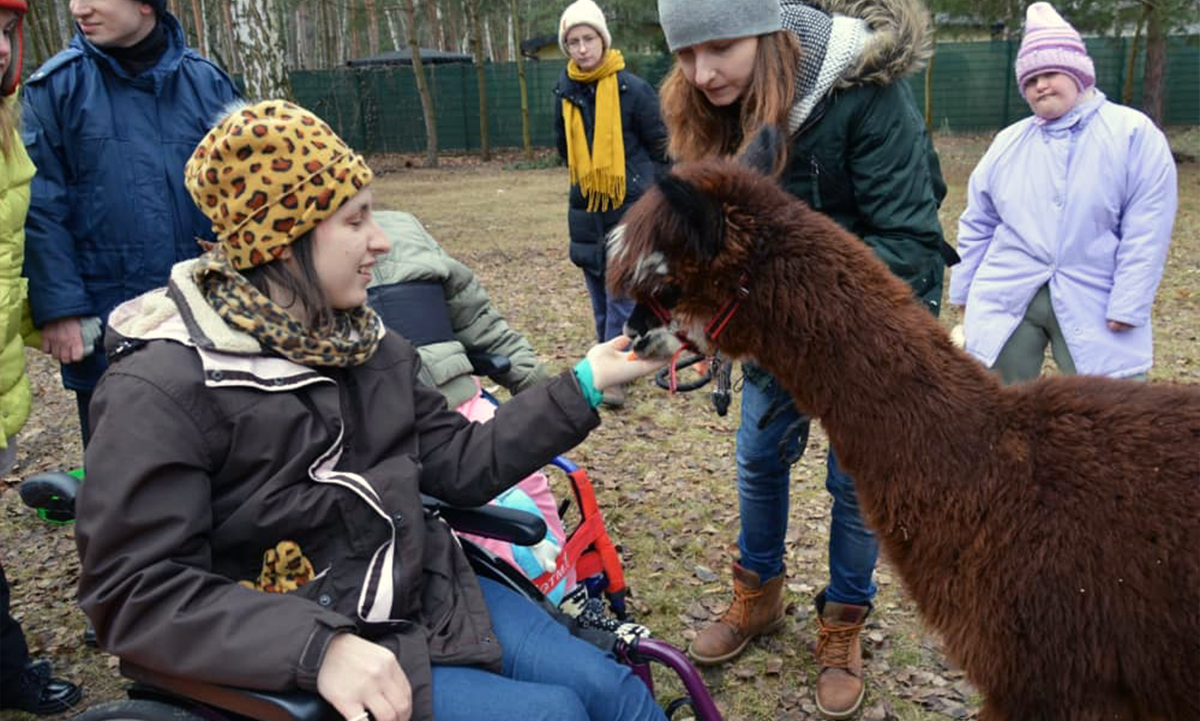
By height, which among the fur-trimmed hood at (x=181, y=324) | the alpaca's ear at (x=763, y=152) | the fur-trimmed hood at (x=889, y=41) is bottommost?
the fur-trimmed hood at (x=181, y=324)

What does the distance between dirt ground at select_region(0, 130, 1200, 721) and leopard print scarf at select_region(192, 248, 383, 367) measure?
652mm

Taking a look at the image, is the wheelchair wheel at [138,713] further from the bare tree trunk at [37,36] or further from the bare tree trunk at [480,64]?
the bare tree trunk at [480,64]

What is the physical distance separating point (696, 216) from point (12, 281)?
241 centimetres

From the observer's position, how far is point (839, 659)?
3273mm

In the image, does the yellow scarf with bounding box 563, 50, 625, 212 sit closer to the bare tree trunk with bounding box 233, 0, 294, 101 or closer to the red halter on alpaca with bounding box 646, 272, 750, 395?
the bare tree trunk with bounding box 233, 0, 294, 101

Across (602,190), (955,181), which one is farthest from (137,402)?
(955,181)

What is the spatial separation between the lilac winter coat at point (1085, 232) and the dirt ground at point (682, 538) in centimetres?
128

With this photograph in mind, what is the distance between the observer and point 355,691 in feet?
5.67

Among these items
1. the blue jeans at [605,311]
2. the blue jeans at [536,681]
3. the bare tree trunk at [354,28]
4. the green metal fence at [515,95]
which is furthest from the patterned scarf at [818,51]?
the bare tree trunk at [354,28]

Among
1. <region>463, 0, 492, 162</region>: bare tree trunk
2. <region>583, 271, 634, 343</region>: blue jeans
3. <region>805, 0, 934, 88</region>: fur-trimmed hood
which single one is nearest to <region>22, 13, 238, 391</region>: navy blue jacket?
<region>805, 0, 934, 88</region>: fur-trimmed hood

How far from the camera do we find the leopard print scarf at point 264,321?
1.98 meters

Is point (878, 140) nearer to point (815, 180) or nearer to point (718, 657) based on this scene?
point (815, 180)

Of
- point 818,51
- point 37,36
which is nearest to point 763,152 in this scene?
point 818,51

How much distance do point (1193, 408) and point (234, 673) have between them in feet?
6.76
